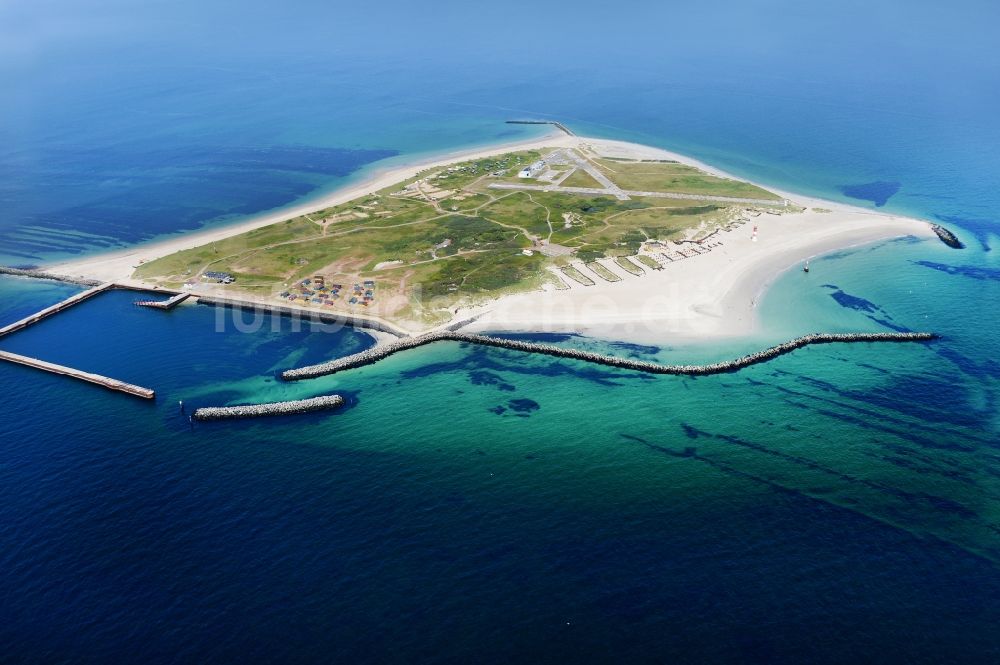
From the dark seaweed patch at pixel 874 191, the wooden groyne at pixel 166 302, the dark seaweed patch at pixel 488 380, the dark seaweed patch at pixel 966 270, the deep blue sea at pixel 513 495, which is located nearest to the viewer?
the deep blue sea at pixel 513 495

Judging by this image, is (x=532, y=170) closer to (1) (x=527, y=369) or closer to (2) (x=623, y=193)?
(2) (x=623, y=193)

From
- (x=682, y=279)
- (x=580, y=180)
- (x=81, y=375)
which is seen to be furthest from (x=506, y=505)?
(x=580, y=180)

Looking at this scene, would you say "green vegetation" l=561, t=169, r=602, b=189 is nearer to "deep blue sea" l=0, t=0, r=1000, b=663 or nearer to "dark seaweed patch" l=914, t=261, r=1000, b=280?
"deep blue sea" l=0, t=0, r=1000, b=663

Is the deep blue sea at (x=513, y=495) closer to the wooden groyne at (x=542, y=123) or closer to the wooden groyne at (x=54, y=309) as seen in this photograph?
the wooden groyne at (x=54, y=309)

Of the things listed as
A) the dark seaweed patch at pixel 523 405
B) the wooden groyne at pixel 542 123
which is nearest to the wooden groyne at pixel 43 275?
the dark seaweed patch at pixel 523 405

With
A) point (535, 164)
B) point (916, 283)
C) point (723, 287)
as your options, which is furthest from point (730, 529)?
point (535, 164)

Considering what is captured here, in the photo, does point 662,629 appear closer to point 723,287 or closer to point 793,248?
point 723,287

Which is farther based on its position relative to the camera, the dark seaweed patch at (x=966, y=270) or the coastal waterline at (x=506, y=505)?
the dark seaweed patch at (x=966, y=270)
